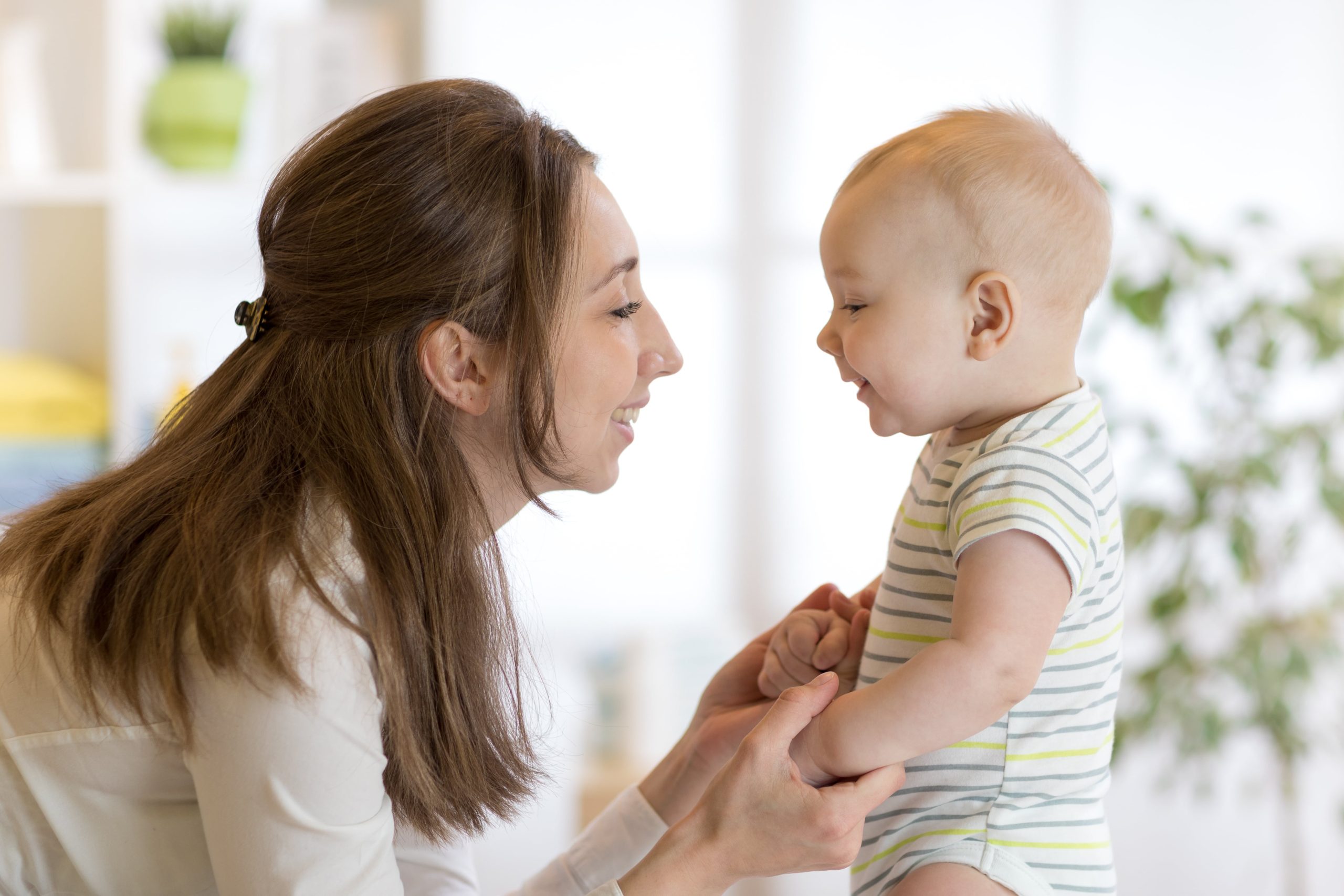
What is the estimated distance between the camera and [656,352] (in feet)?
3.83

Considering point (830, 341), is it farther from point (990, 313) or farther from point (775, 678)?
point (775, 678)

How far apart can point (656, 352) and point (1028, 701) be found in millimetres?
484

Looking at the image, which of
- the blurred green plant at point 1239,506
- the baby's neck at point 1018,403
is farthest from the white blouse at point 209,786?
the blurred green plant at point 1239,506

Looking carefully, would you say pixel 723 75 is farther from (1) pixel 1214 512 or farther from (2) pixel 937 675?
(2) pixel 937 675

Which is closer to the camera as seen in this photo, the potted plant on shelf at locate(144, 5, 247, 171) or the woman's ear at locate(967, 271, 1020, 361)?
the woman's ear at locate(967, 271, 1020, 361)

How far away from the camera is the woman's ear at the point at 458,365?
1.01 m

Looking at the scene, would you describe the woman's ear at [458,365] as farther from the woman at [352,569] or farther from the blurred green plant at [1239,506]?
the blurred green plant at [1239,506]

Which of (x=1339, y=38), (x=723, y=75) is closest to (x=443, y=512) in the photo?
(x=723, y=75)

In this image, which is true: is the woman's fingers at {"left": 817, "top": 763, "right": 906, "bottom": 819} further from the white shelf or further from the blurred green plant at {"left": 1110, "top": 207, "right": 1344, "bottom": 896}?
the white shelf

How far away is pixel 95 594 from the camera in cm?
95

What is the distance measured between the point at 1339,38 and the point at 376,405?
249 centimetres

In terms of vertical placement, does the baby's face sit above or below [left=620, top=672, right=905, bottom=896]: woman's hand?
above

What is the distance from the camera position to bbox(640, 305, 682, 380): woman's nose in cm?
116

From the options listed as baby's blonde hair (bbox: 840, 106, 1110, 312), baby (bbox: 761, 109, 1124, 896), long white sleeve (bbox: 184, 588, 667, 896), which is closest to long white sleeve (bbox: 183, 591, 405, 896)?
long white sleeve (bbox: 184, 588, 667, 896)
